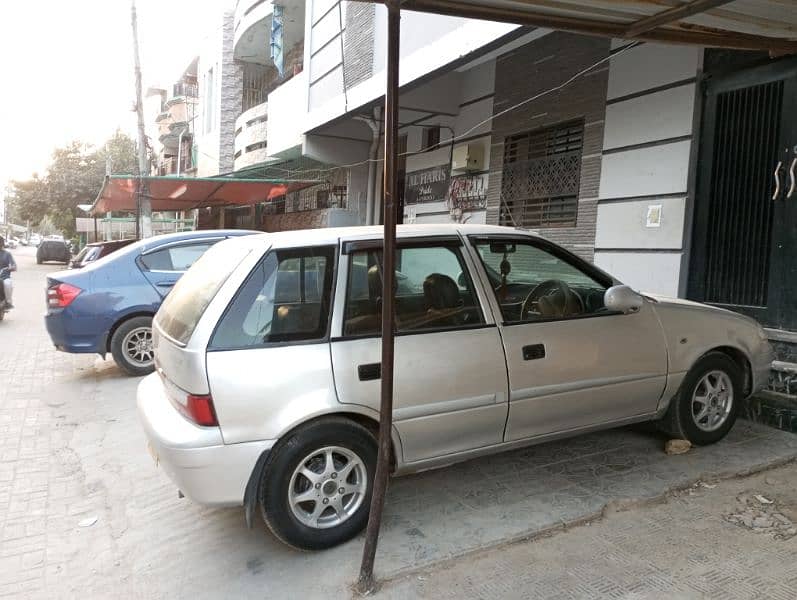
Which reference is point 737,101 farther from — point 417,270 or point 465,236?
point 417,270

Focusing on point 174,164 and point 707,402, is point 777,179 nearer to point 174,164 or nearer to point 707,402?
point 707,402

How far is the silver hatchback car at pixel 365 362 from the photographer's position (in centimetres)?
278

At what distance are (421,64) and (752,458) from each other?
5586 millimetres

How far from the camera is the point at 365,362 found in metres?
3.00

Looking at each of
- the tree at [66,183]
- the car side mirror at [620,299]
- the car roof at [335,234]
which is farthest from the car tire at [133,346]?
the tree at [66,183]

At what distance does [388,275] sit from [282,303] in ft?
2.22

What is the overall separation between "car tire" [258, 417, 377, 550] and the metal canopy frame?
22 centimetres

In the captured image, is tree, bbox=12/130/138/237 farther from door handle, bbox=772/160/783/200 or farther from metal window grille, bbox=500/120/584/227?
door handle, bbox=772/160/783/200

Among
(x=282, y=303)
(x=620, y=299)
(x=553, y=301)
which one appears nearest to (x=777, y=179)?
(x=620, y=299)

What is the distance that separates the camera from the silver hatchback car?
2.78 metres

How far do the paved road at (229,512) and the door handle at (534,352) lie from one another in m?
0.87

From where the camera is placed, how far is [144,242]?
23.1 feet

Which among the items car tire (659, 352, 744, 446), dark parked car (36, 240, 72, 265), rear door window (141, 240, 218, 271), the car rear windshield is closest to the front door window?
car tire (659, 352, 744, 446)

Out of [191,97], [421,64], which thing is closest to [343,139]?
[421,64]
